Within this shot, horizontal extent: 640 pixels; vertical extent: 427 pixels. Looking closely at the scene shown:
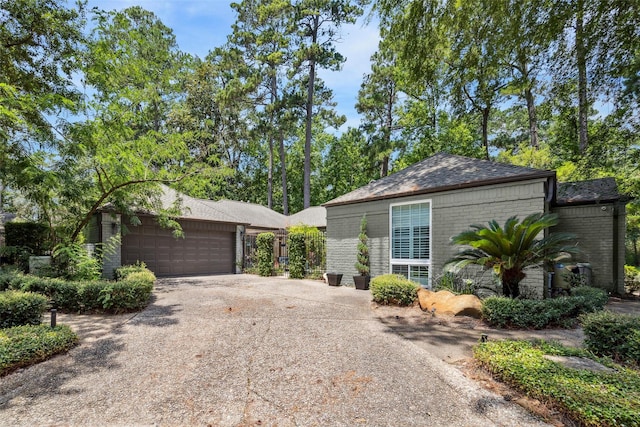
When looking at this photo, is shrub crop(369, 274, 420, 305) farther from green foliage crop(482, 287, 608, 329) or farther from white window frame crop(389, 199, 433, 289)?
green foliage crop(482, 287, 608, 329)

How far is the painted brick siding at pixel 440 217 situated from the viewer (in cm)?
747

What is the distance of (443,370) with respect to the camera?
402 centimetres

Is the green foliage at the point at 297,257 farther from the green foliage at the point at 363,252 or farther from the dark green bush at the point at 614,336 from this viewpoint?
the dark green bush at the point at 614,336

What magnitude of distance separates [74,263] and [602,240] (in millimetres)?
16659

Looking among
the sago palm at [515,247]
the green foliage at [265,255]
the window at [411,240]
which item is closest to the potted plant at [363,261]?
the window at [411,240]

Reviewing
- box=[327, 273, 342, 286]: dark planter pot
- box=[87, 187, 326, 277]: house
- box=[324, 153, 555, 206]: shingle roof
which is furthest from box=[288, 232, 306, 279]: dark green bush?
box=[87, 187, 326, 277]: house

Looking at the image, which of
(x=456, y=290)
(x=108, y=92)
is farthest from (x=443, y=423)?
(x=108, y=92)

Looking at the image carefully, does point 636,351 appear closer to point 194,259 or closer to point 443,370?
point 443,370

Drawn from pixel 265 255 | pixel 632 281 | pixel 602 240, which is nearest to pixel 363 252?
pixel 265 255

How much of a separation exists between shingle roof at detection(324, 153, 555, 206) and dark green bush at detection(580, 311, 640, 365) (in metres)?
3.84

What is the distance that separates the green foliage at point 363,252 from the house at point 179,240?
6844 mm

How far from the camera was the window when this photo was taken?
923 cm

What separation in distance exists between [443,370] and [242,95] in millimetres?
22613

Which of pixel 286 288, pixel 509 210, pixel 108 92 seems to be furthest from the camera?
pixel 286 288
